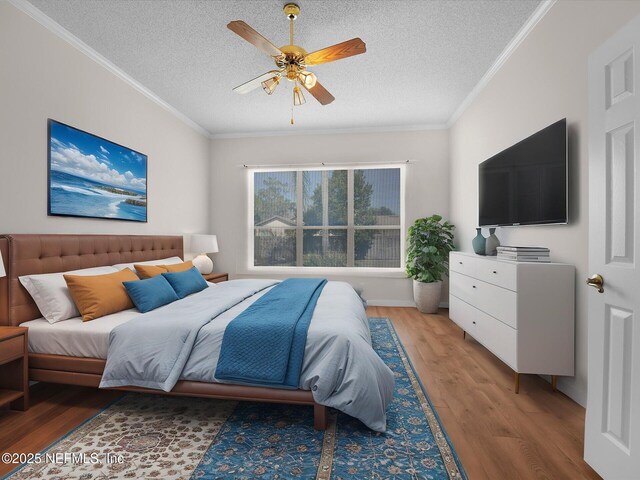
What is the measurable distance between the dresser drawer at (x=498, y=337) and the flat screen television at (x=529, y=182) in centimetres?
84

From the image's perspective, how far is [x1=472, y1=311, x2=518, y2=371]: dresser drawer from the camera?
2191mm

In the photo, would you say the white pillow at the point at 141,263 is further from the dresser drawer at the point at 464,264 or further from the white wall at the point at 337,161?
the dresser drawer at the point at 464,264

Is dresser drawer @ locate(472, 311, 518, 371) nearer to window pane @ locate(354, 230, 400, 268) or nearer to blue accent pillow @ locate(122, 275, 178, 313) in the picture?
window pane @ locate(354, 230, 400, 268)

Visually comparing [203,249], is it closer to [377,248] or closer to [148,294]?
[148,294]

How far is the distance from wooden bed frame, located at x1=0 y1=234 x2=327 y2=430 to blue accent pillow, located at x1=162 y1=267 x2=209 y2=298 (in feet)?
2.07

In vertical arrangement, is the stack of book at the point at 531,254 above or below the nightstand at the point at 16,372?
above

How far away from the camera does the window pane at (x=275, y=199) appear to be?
16.9ft

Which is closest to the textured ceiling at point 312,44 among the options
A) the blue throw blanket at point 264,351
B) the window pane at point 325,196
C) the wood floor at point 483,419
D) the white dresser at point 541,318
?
the window pane at point 325,196

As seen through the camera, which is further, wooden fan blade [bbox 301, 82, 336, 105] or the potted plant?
the potted plant

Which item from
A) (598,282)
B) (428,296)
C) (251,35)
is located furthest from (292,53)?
(428,296)

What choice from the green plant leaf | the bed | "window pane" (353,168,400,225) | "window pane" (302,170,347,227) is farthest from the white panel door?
"window pane" (302,170,347,227)

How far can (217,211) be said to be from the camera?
17.1 ft

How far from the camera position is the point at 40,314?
2248mm

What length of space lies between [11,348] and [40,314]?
48 cm
